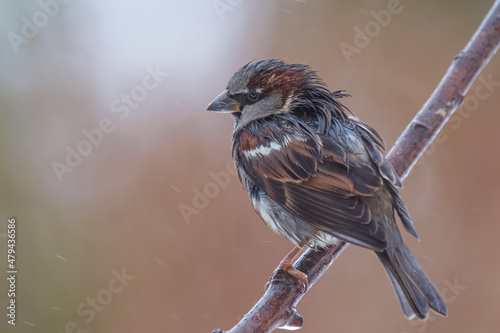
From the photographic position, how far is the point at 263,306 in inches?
84.0

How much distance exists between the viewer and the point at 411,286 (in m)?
2.18

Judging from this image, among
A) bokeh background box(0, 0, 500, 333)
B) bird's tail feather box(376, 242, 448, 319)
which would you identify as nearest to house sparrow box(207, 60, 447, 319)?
bird's tail feather box(376, 242, 448, 319)

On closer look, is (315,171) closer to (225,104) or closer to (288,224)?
(288,224)

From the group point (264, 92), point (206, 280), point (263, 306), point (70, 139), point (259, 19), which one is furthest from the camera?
point (259, 19)

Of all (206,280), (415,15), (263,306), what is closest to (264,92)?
(263,306)

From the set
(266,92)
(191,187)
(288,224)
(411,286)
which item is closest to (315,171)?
(288,224)

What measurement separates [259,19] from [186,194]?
1709 mm

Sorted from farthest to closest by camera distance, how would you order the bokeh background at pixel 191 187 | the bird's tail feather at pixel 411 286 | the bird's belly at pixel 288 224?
the bokeh background at pixel 191 187
the bird's belly at pixel 288 224
the bird's tail feather at pixel 411 286

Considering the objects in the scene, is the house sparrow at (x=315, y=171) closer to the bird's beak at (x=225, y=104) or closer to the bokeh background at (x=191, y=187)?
the bird's beak at (x=225, y=104)

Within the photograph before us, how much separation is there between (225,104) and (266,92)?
0.76 feet

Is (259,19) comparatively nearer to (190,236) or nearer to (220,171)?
(220,171)

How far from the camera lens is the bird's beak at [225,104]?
2961 mm

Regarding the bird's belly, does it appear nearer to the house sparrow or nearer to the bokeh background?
the house sparrow

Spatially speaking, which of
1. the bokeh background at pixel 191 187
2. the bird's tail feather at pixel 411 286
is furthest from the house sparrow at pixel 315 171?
the bokeh background at pixel 191 187
